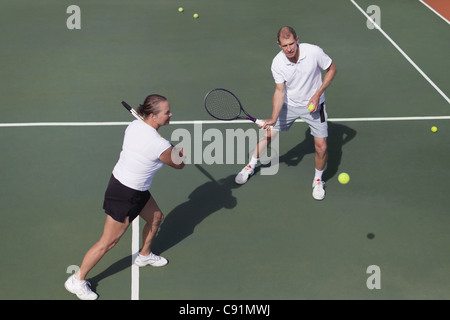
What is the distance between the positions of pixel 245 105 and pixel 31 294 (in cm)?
506

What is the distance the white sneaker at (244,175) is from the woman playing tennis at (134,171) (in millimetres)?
2176

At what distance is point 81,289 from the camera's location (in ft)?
20.3

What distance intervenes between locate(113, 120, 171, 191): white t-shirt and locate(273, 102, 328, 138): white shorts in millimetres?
2318

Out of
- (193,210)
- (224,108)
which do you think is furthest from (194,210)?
(224,108)

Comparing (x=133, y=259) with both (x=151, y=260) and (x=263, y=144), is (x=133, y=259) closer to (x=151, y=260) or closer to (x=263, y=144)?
(x=151, y=260)

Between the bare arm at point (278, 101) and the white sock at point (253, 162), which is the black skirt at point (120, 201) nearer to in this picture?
the bare arm at point (278, 101)

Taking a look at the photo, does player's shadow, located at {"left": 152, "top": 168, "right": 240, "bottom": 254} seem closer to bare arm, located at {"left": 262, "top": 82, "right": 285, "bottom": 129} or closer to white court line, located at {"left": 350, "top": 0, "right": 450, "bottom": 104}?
bare arm, located at {"left": 262, "top": 82, "right": 285, "bottom": 129}

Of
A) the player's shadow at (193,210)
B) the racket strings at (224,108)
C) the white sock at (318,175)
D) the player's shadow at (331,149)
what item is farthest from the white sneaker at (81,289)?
the player's shadow at (331,149)

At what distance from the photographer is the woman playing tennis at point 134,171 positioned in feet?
18.9

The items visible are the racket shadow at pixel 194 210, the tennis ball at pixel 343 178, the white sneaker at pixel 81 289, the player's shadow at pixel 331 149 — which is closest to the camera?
the white sneaker at pixel 81 289

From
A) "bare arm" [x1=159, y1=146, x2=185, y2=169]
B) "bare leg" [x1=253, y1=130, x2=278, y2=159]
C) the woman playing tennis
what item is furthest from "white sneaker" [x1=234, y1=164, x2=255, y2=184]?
"bare arm" [x1=159, y1=146, x2=185, y2=169]

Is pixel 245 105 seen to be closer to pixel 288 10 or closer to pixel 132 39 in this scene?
pixel 132 39

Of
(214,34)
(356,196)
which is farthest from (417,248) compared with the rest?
(214,34)

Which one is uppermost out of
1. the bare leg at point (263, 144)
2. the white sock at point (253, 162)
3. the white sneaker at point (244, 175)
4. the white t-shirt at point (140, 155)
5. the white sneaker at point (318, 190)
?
the bare leg at point (263, 144)
